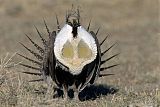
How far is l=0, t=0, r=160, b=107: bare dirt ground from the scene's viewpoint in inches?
227

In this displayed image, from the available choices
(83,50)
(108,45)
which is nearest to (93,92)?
(83,50)

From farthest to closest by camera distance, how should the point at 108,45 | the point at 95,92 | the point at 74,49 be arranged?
the point at 108,45 → the point at 95,92 → the point at 74,49

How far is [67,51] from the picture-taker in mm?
5590

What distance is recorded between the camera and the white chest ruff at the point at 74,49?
5531 mm

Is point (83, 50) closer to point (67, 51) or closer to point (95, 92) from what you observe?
point (67, 51)

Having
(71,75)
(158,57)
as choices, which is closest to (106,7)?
(158,57)

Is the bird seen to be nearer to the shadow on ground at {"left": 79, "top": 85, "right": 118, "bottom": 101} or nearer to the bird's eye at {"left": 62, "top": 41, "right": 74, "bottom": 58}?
the bird's eye at {"left": 62, "top": 41, "right": 74, "bottom": 58}

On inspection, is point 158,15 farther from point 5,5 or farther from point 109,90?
point 109,90

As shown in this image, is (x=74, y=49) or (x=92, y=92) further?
(x=92, y=92)

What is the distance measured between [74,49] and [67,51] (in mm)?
73

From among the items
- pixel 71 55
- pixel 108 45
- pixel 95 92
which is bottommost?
pixel 95 92

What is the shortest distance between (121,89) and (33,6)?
39.9 feet

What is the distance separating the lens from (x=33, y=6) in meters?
19.0

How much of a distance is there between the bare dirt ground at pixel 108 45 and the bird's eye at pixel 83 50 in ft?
1.56
